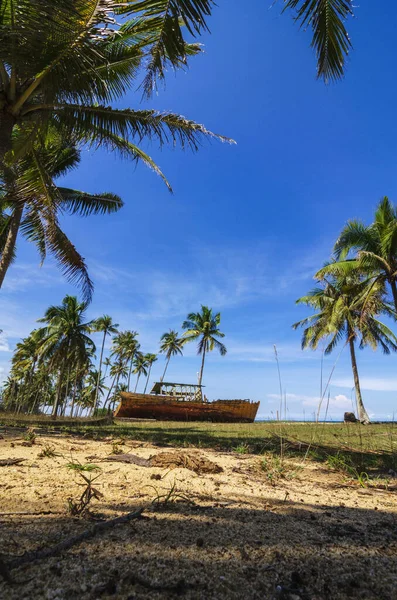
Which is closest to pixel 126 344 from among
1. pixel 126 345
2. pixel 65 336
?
pixel 126 345

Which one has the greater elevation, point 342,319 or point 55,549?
point 342,319

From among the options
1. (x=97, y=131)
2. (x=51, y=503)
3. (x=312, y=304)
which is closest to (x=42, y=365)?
(x=312, y=304)

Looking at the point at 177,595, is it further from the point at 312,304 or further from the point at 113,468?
the point at 312,304

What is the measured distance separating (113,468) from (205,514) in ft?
5.46

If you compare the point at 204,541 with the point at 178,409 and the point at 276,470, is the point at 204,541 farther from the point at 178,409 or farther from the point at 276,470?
the point at 178,409

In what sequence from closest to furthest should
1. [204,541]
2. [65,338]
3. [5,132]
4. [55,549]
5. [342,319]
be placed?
1. [55,549]
2. [204,541]
3. [5,132]
4. [342,319]
5. [65,338]

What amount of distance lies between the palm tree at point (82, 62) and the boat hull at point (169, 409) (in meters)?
18.5

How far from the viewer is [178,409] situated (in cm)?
2242

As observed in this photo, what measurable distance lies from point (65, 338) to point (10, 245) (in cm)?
2240

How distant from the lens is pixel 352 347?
21.4m

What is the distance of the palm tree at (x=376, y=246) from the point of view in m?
13.6

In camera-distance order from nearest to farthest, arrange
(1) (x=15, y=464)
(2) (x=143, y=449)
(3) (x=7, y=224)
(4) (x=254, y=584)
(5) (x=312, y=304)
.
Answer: (4) (x=254, y=584) < (1) (x=15, y=464) < (2) (x=143, y=449) < (3) (x=7, y=224) < (5) (x=312, y=304)

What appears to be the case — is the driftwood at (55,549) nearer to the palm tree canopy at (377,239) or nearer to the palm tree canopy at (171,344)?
the palm tree canopy at (377,239)

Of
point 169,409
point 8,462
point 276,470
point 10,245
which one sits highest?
point 10,245
